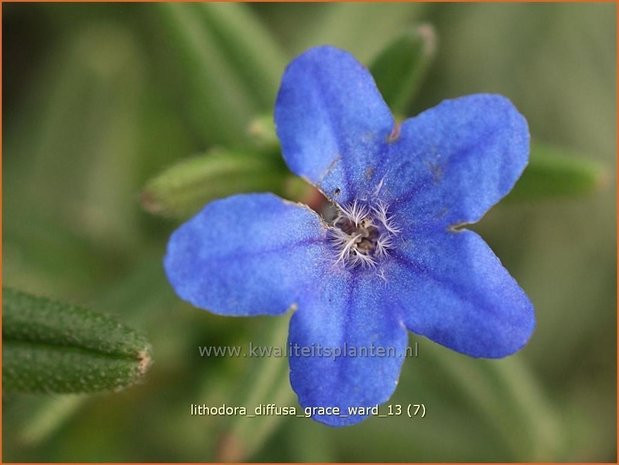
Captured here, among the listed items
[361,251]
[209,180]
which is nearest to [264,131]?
[209,180]

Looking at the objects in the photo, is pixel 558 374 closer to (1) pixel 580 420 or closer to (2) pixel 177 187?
(1) pixel 580 420

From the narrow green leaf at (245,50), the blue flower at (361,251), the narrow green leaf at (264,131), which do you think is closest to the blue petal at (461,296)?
the blue flower at (361,251)

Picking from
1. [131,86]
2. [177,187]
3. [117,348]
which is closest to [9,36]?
[131,86]

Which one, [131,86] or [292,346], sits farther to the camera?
[131,86]

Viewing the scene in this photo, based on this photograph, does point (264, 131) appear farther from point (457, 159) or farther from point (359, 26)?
point (359, 26)

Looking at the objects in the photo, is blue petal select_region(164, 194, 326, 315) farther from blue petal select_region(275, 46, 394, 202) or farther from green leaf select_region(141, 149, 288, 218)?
green leaf select_region(141, 149, 288, 218)

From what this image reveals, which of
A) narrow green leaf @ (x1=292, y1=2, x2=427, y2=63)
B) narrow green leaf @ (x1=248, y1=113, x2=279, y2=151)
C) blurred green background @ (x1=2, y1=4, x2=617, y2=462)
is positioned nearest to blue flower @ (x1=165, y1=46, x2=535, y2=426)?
narrow green leaf @ (x1=248, y1=113, x2=279, y2=151)
